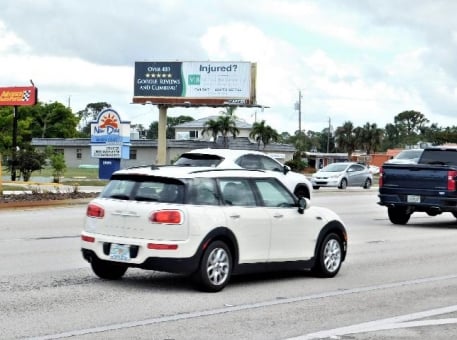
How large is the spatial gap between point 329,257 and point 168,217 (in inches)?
120

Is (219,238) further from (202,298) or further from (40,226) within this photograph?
(40,226)

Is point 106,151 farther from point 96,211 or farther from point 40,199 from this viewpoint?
point 96,211

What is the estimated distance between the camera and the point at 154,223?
32.5 feet

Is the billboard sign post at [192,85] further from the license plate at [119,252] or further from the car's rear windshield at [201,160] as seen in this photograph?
the license plate at [119,252]

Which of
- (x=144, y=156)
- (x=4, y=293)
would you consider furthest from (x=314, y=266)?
(x=144, y=156)

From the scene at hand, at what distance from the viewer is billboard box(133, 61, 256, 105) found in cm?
6931

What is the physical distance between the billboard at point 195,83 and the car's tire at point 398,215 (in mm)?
47248

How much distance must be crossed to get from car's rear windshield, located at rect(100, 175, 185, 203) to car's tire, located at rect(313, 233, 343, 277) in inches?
104

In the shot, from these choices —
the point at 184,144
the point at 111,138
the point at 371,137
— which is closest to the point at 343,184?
the point at 111,138

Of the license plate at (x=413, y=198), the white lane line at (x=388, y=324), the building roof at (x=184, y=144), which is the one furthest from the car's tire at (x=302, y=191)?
the building roof at (x=184, y=144)

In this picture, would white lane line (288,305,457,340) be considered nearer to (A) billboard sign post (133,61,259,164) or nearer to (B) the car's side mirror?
(B) the car's side mirror

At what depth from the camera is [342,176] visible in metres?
41.7

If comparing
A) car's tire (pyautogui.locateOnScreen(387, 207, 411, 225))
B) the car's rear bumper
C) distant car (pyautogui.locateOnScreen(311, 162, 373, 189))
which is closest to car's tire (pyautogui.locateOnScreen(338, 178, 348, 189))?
distant car (pyautogui.locateOnScreen(311, 162, 373, 189))

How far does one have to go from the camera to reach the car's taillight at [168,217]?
9844mm
